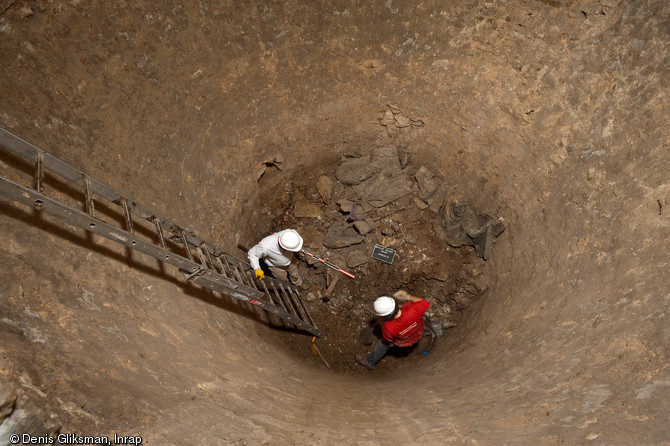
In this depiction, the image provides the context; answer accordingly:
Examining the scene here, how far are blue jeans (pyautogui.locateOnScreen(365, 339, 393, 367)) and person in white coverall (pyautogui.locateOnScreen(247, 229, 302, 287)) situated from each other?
1.34 m

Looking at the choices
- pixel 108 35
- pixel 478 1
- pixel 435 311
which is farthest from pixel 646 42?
pixel 108 35

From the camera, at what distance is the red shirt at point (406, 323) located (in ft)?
12.0

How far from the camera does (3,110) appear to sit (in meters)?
2.36

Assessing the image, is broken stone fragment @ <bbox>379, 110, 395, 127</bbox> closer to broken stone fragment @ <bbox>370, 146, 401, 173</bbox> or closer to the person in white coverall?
broken stone fragment @ <bbox>370, 146, 401, 173</bbox>

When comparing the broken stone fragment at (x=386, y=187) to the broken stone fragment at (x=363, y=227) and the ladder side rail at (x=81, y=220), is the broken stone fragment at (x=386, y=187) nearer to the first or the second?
the broken stone fragment at (x=363, y=227)

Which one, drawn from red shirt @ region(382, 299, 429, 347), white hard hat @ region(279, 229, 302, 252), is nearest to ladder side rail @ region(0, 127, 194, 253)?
white hard hat @ region(279, 229, 302, 252)

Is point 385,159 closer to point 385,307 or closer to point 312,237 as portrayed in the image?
point 312,237

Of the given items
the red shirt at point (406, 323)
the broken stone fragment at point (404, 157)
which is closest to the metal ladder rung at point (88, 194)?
the red shirt at point (406, 323)

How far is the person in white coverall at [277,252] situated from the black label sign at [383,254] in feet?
3.71

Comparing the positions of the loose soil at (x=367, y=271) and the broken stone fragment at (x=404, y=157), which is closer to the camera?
the loose soil at (x=367, y=271)

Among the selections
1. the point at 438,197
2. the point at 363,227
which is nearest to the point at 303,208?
the point at 363,227

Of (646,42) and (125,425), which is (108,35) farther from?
(646,42)

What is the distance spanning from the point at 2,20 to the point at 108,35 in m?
0.59

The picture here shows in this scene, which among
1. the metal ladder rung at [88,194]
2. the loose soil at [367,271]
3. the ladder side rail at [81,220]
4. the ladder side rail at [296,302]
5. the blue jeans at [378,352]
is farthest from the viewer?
the loose soil at [367,271]
